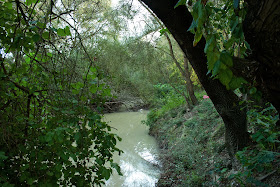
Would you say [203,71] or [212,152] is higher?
[203,71]

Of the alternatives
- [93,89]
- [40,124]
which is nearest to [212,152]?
[93,89]

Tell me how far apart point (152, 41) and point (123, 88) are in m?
6.76

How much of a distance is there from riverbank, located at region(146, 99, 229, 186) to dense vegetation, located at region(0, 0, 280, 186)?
1.1 inches

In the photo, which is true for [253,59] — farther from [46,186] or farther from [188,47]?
[46,186]

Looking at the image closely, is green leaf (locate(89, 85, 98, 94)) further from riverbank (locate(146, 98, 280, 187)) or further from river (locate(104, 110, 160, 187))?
riverbank (locate(146, 98, 280, 187))

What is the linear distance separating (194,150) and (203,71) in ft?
9.20

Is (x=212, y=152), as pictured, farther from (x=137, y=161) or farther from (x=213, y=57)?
(x=213, y=57)

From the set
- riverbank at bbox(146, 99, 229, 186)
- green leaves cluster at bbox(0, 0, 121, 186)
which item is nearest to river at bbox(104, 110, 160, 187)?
riverbank at bbox(146, 99, 229, 186)

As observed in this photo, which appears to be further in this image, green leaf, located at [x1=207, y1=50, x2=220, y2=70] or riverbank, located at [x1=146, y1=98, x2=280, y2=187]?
riverbank, located at [x1=146, y1=98, x2=280, y2=187]

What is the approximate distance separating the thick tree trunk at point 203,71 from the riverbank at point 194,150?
0.68 m

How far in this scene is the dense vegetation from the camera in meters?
1.08

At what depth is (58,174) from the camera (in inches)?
58.9

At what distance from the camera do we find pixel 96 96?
192 cm

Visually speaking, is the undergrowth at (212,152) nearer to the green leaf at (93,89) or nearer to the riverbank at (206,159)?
the riverbank at (206,159)
